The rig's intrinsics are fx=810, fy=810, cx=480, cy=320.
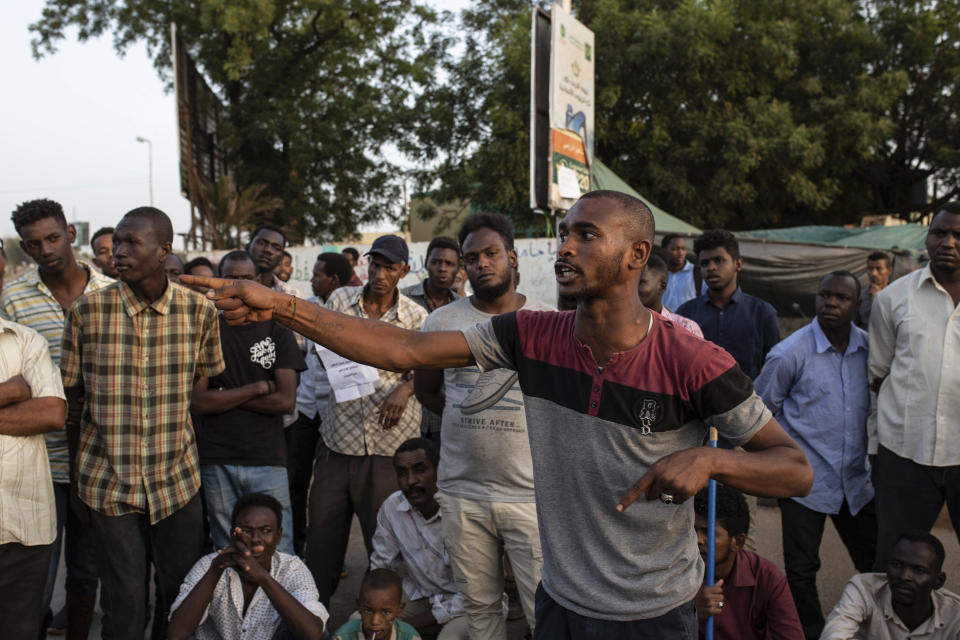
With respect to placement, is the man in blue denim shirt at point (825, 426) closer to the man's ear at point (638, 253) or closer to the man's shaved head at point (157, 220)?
the man's ear at point (638, 253)

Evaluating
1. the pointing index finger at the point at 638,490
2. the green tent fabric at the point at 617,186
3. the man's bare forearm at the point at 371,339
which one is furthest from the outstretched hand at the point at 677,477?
the green tent fabric at the point at 617,186

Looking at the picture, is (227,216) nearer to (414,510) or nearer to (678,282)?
(678,282)

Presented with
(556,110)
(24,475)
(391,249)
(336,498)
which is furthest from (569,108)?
(24,475)

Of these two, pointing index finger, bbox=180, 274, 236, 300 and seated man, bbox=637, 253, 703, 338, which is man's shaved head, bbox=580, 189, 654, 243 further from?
seated man, bbox=637, 253, 703, 338

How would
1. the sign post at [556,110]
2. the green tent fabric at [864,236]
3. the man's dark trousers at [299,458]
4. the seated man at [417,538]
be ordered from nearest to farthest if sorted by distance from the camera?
the seated man at [417,538], the man's dark trousers at [299,458], the sign post at [556,110], the green tent fabric at [864,236]

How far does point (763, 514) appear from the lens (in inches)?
261

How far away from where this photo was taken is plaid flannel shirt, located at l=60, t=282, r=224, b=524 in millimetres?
3479

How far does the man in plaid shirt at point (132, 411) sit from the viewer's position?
137 inches

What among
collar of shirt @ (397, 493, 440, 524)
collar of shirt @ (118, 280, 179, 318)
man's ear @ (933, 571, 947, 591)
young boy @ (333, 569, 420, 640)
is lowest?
young boy @ (333, 569, 420, 640)

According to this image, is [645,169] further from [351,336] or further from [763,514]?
[351,336]

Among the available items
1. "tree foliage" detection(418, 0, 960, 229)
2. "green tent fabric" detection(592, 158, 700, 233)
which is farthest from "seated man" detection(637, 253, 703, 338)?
"tree foliage" detection(418, 0, 960, 229)

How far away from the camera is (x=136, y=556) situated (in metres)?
3.55

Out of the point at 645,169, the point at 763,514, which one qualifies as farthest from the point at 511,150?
the point at 763,514

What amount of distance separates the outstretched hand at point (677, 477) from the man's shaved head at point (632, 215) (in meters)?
0.60
